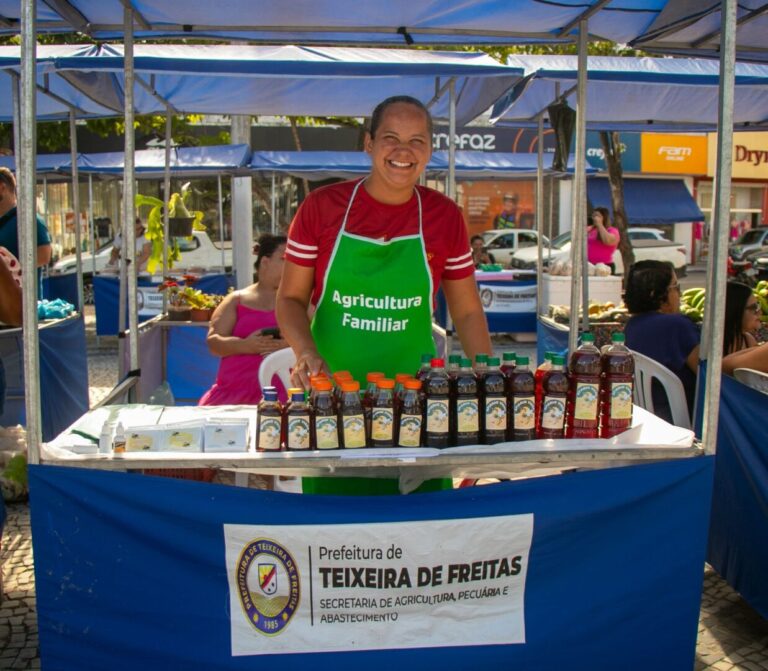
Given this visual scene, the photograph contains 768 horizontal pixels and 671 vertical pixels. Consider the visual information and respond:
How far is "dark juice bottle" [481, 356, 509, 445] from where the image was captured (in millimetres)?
2617

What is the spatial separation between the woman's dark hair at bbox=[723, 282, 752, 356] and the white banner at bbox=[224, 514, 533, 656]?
2.47 m

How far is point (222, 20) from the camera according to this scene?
13.1 ft

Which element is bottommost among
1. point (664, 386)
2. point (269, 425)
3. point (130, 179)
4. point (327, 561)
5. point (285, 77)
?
point (327, 561)

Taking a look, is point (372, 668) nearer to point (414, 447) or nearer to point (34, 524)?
point (414, 447)

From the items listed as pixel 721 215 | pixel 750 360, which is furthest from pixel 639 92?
pixel 721 215

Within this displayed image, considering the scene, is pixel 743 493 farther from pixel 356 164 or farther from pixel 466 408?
pixel 356 164

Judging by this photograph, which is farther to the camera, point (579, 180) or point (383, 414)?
point (579, 180)

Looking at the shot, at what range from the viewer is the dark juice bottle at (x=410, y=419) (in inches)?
102

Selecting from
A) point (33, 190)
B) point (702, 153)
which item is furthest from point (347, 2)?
point (702, 153)

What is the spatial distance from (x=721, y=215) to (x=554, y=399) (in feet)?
2.84

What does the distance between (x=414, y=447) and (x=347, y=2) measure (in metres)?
2.17

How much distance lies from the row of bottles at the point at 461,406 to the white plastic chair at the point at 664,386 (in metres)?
1.61

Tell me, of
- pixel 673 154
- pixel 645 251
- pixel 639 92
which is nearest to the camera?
pixel 639 92

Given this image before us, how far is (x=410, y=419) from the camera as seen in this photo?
259 centimetres
